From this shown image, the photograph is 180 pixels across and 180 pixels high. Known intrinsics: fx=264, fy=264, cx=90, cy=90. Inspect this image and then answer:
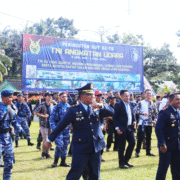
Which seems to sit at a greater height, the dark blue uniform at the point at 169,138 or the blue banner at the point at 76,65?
the blue banner at the point at 76,65

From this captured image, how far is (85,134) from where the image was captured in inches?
164

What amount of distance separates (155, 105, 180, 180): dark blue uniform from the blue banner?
47.4 ft

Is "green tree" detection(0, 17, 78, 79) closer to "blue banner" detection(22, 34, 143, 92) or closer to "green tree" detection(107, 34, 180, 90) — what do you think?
"green tree" detection(107, 34, 180, 90)

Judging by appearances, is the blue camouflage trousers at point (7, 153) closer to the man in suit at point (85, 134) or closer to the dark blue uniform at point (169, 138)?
the man in suit at point (85, 134)

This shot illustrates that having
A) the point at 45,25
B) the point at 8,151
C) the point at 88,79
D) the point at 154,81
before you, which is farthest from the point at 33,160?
the point at 45,25

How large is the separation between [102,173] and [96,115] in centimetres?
282

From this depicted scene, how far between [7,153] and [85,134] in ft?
6.27

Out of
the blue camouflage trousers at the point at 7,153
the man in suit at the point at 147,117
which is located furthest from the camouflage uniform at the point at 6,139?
the man in suit at the point at 147,117

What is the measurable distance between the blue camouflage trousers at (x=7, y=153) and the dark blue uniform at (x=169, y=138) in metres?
2.79

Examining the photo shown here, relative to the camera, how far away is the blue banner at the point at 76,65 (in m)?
18.3

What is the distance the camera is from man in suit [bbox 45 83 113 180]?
4.12 metres

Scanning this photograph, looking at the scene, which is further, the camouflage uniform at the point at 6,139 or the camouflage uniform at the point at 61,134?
the camouflage uniform at the point at 61,134

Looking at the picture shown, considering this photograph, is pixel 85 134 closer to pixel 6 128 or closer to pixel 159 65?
pixel 6 128

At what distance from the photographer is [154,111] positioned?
28.6 feet
